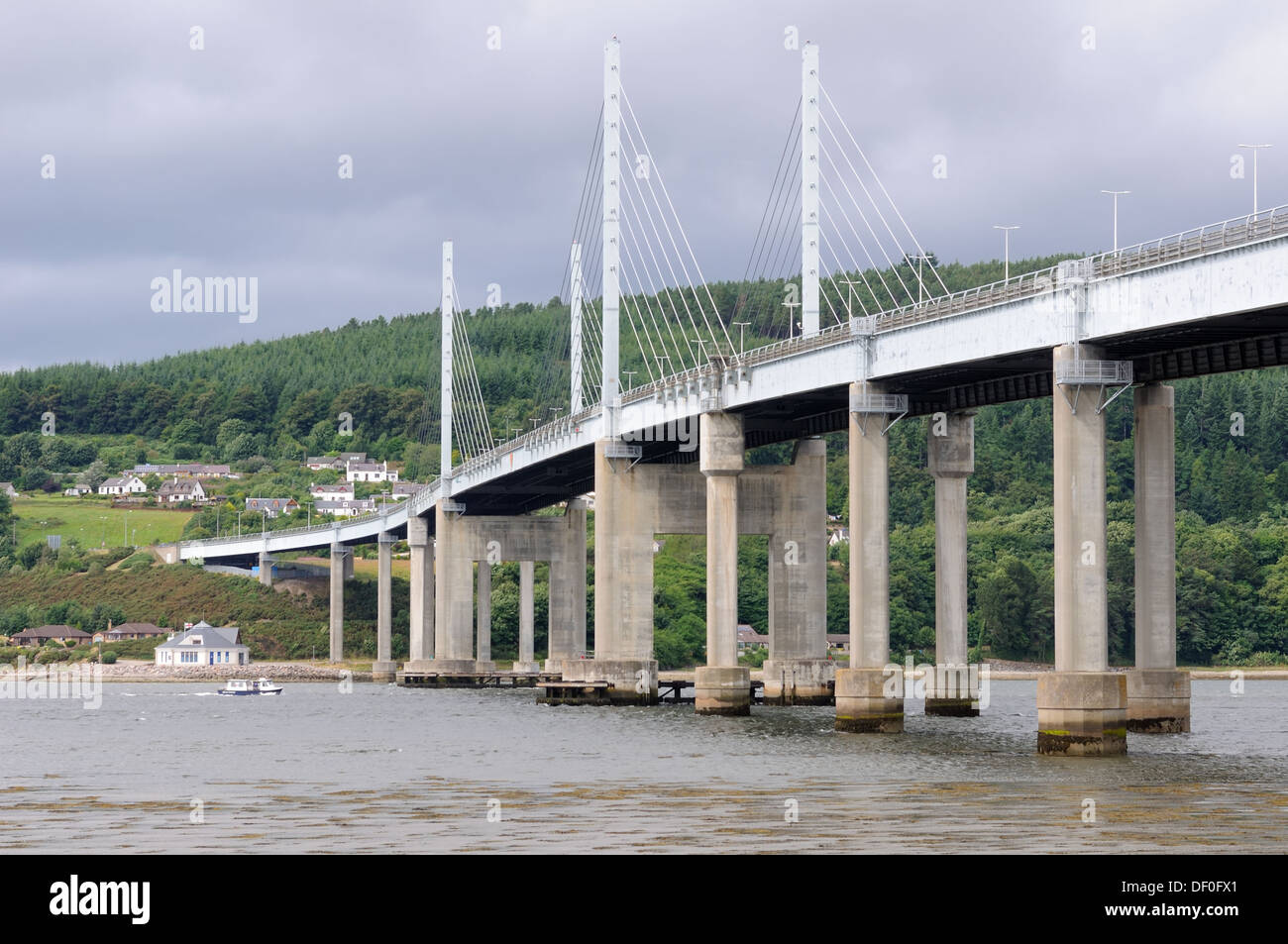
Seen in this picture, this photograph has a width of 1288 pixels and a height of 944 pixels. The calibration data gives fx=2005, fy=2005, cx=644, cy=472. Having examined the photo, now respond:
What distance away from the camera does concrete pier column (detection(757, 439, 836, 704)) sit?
339 ft

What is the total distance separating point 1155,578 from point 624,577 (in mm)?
36178

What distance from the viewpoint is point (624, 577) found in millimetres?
100688

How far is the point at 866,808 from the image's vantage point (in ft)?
141

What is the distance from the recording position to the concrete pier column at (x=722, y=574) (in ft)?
292

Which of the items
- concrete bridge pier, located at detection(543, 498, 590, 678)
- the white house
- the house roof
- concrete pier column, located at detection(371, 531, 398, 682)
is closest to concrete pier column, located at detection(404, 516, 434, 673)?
concrete pier column, located at detection(371, 531, 398, 682)

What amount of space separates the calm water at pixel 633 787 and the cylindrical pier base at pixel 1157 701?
0.74 metres

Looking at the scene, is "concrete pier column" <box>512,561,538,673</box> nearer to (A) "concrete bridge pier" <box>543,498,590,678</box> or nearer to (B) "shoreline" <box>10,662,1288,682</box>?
(B) "shoreline" <box>10,662,1288,682</box>

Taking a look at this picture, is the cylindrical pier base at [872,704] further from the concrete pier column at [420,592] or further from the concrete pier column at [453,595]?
the concrete pier column at [420,592]

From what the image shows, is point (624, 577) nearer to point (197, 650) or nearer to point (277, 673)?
point (277, 673)

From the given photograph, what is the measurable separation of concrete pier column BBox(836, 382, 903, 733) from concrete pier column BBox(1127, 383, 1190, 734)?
8563 millimetres

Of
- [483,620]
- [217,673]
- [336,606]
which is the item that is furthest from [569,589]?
[336,606]

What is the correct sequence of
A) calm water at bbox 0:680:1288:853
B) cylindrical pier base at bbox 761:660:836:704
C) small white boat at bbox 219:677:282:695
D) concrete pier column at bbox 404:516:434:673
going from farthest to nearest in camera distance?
concrete pier column at bbox 404:516:434:673 → small white boat at bbox 219:677:282:695 → cylindrical pier base at bbox 761:660:836:704 → calm water at bbox 0:680:1288:853

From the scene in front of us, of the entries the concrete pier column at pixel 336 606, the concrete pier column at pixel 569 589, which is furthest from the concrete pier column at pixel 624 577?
the concrete pier column at pixel 336 606
